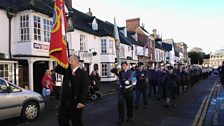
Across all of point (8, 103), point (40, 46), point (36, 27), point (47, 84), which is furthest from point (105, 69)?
point (8, 103)

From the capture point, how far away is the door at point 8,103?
26.5 ft

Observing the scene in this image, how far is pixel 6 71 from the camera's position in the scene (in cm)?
1550

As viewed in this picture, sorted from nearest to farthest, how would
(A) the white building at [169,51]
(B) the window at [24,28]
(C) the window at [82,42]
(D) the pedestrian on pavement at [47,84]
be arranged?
(D) the pedestrian on pavement at [47,84]
(B) the window at [24,28]
(C) the window at [82,42]
(A) the white building at [169,51]

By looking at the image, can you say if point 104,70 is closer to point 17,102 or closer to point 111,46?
point 111,46

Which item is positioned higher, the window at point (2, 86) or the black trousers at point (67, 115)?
the window at point (2, 86)

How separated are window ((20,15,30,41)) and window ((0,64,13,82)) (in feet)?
7.89

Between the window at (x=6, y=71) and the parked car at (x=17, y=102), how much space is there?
22.5 feet

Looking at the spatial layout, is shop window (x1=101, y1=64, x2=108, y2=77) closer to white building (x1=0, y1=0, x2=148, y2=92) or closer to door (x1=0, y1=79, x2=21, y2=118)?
white building (x1=0, y1=0, x2=148, y2=92)

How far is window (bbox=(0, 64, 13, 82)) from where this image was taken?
15.2m

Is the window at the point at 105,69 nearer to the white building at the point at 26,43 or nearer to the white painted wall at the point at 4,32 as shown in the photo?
the white building at the point at 26,43

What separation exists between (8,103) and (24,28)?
10030mm

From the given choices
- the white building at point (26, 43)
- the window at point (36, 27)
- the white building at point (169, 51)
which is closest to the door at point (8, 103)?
the white building at point (26, 43)

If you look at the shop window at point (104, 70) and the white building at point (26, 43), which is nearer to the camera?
the white building at point (26, 43)

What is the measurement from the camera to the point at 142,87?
11.1 meters
